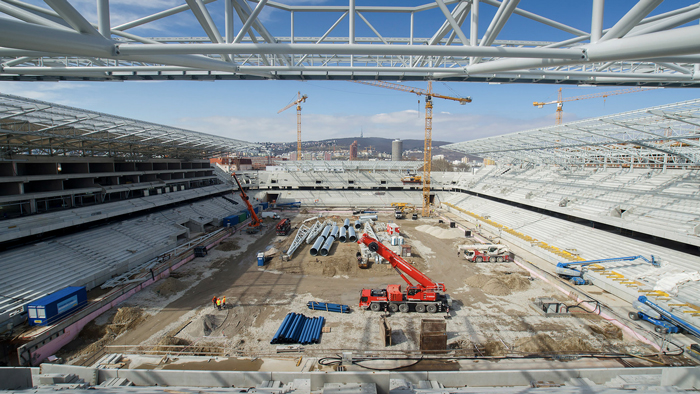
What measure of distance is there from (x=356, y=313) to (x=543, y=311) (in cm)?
888

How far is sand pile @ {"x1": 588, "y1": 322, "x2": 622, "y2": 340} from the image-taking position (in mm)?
11289

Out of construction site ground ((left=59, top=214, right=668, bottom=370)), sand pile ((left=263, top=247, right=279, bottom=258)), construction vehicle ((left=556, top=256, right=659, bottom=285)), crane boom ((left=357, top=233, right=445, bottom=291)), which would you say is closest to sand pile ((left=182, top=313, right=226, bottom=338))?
construction site ground ((left=59, top=214, right=668, bottom=370))

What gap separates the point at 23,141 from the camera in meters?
16.2

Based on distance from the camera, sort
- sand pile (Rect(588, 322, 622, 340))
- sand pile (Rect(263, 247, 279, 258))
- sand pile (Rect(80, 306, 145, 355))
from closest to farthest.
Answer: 1. sand pile (Rect(80, 306, 145, 355))
2. sand pile (Rect(588, 322, 622, 340))
3. sand pile (Rect(263, 247, 279, 258))

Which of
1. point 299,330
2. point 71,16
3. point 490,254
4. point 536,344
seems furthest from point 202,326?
point 490,254

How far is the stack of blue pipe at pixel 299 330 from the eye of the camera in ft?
36.1

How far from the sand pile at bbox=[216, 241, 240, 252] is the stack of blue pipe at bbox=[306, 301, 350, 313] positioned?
1185 centimetres

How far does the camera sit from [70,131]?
56.5 feet

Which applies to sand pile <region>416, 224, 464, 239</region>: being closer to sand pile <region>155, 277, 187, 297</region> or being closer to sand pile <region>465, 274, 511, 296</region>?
sand pile <region>465, 274, 511, 296</region>

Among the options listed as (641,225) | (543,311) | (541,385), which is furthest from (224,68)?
(641,225)

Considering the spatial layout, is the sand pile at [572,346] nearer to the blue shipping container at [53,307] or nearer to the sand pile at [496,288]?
the sand pile at [496,288]

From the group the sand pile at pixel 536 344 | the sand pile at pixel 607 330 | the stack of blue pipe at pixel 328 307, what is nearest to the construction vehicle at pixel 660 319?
the sand pile at pixel 607 330

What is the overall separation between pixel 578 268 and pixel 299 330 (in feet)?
56.5

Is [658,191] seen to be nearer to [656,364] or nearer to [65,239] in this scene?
[656,364]
